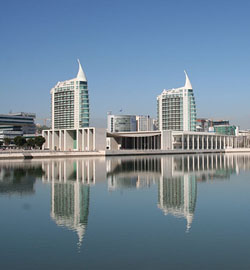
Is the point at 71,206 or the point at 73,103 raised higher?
the point at 73,103

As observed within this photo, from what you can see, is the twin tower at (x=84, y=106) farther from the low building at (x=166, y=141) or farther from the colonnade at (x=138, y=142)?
the colonnade at (x=138, y=142)

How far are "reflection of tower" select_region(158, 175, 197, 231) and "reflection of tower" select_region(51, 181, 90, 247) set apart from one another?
430cm

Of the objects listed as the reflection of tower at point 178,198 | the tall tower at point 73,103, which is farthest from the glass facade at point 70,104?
the reflection of tower at point 178,198

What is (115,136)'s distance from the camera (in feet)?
379

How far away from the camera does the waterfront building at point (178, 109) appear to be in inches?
4752

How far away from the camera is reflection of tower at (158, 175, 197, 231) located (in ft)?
62.2

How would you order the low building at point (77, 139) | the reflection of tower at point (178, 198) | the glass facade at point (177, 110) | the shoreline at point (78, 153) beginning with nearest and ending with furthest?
the reflection of tower at point (178, 198) → the shoreline at point (78, 153) → the low building at point (77, 139) → the glass facade at point (177, 110)

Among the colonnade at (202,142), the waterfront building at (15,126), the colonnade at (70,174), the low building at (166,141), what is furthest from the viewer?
the waterfront building at (15,126)

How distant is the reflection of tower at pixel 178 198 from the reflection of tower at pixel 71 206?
4305 millimetres

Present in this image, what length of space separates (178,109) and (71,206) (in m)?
104

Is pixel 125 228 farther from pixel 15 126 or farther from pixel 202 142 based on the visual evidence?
pixel 15 126

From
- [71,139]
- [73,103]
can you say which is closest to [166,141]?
[71,139]

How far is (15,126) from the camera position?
16075cm

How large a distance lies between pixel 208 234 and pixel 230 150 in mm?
116084
